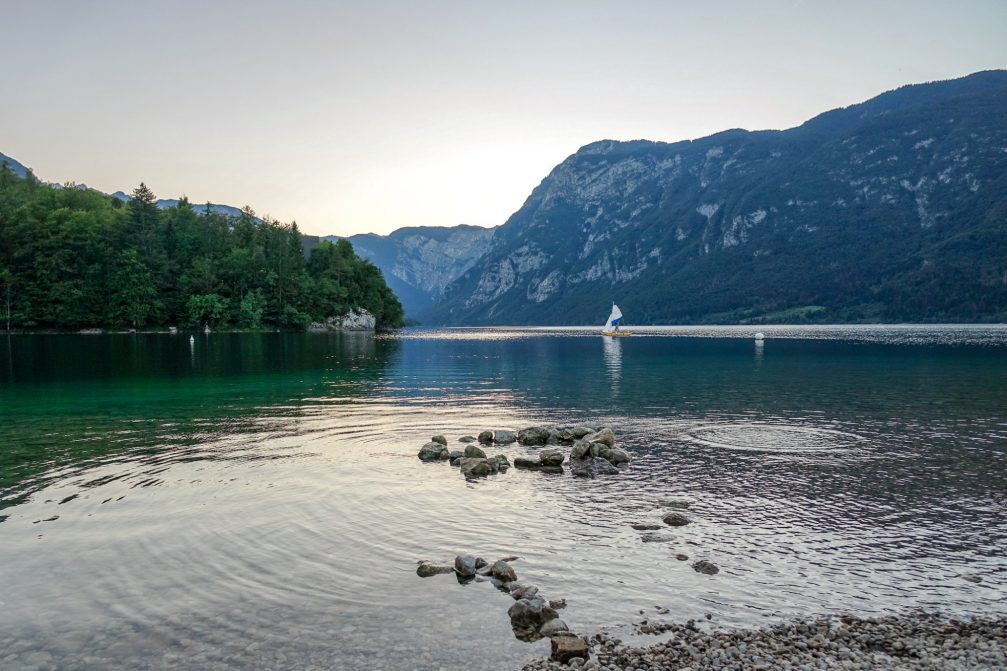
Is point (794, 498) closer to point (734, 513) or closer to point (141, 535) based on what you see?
point (734, 513)

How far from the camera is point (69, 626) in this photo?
12109 millimetres

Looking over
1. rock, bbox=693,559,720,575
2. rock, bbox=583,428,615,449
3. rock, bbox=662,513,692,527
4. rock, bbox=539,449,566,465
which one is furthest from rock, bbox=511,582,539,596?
rock, bbox=583,428,615,449

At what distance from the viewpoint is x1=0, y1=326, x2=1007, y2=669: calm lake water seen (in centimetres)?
1230

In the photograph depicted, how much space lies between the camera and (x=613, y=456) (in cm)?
2702

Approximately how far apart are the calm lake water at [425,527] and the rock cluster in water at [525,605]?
1.20 feet

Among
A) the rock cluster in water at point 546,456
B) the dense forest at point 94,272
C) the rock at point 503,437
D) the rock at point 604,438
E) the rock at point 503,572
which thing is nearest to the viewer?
the rock at point 503,572

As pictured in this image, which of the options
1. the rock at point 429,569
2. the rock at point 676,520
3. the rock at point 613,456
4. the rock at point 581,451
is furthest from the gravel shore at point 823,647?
the rock at point 581,451

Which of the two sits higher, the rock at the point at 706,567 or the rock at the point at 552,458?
the rock at the point at 552,458

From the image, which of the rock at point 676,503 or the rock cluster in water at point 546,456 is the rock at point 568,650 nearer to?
the rock at point 676,503

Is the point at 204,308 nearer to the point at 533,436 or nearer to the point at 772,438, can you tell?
the point at 533,436

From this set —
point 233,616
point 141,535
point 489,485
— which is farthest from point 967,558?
point 141,535

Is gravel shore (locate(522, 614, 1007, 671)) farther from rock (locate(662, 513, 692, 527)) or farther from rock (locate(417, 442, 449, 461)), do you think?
rock (locate(417, 442, 449, 461))

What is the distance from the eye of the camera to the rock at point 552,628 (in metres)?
12.0

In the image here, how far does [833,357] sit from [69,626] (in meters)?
100
